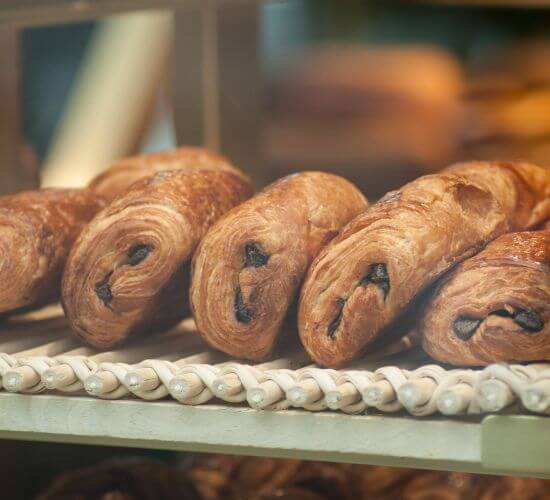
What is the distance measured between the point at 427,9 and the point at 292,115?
1.49ft

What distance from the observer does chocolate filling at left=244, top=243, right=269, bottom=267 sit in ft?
3.16

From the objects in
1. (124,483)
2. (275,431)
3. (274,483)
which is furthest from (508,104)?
(275,431)

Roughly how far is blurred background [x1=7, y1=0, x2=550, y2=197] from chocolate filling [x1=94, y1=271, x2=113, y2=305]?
0.54 m

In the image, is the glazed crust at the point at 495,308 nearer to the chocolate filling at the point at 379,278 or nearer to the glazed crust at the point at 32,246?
the chocolate filling at the point at 379,278

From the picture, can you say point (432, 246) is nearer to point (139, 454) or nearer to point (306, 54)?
point (139, 454)

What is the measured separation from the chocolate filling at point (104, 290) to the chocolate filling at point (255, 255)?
0.16 metres

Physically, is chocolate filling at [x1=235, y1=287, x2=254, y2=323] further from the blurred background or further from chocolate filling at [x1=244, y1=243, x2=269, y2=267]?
the blurred background

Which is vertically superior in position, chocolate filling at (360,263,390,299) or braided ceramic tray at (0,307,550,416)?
chocolate filling at (360,263,390,299)

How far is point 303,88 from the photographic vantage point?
2.66m

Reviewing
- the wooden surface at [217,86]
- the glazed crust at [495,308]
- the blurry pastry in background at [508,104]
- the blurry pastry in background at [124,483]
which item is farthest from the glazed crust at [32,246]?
the blurry pastry in background at [508,104]

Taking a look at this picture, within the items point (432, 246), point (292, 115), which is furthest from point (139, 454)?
point (292, 115)

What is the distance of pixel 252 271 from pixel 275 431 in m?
0.16

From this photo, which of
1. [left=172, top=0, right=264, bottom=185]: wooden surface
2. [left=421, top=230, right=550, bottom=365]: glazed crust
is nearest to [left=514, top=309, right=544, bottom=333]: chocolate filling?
[left=421, top=230, right=550, bottom=365]: glazed crust

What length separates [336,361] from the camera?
935 mm
